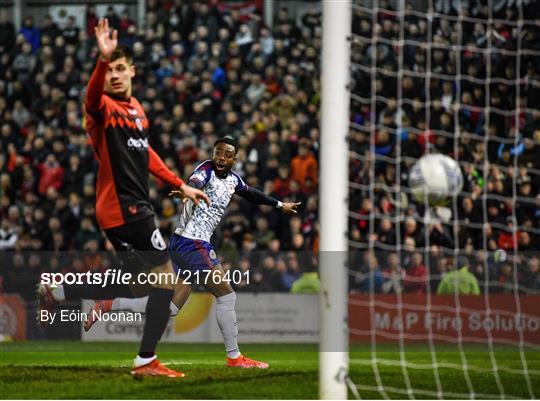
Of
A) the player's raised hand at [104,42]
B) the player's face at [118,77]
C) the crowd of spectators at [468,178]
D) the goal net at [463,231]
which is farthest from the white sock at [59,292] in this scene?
the crowd of spectators at [468,178]

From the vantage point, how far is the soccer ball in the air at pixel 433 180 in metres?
8.44

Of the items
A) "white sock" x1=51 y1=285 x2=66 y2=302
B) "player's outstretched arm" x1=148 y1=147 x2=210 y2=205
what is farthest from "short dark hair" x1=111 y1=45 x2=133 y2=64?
"white sock" x1=51 y1=285 x2=66 y2=302

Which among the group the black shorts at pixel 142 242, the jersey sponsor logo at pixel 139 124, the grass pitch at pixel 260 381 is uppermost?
the jersey sponsor logo at pixel 139 124

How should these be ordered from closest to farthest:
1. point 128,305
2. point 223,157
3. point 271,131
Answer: point 128,305 → point 223,157 → point 271,131

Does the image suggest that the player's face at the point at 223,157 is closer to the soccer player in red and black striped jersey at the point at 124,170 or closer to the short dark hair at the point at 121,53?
the soccer player in red and black striped jersey at the point at 124,170

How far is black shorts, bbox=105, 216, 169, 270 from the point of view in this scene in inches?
300

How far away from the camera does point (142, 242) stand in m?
7.61

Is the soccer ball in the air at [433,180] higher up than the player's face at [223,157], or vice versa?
the player's face at [223,157]

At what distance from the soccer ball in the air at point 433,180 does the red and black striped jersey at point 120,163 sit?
1.95m

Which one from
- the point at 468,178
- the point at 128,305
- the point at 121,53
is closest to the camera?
the point at 121,53

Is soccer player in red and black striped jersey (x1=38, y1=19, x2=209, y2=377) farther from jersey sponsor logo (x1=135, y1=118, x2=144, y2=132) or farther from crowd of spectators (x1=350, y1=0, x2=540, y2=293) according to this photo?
crowd of spectators (x1=350, y1=0, x2=540, y2=293)

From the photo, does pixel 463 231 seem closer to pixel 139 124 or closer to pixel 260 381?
pixel 260 381

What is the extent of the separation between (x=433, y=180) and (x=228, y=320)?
1984mm

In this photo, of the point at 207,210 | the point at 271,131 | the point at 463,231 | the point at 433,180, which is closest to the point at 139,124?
the point at 207,210
